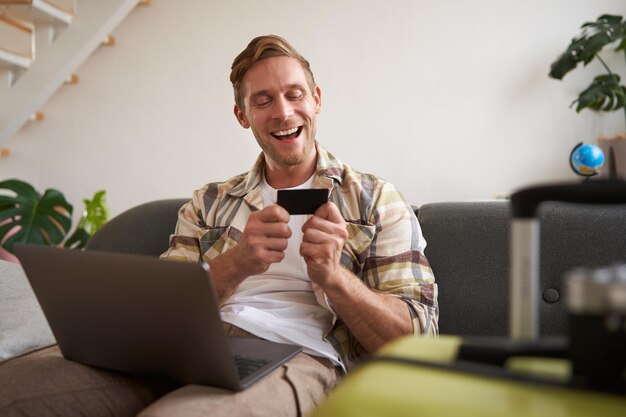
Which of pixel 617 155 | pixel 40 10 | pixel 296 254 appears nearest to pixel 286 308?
pixel 296 254

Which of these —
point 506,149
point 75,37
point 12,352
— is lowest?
point 12,352

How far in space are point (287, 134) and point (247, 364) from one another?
25.8 inches

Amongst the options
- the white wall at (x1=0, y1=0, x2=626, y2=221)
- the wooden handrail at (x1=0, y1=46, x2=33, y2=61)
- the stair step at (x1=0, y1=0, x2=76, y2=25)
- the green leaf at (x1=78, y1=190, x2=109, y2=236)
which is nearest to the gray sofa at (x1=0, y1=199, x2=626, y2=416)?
the white wall at (x1=0, y1=0, x2=626, y2=221)

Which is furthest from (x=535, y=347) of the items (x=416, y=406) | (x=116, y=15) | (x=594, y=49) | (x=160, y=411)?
(x=116, y=15)

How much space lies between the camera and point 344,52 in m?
3.25

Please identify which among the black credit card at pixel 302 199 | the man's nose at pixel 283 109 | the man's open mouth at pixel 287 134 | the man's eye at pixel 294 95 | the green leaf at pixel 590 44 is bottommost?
the black credit card at pixel 302 199

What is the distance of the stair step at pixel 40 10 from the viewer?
2.98m

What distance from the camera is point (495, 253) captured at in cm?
152

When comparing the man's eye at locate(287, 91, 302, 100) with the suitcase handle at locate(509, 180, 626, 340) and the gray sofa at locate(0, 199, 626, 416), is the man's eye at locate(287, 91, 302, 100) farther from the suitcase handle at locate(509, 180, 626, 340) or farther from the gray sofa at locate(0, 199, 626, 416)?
the suitcase handle at locate(509, 180, 626, 340)

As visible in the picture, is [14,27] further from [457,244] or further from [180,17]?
[457,244]

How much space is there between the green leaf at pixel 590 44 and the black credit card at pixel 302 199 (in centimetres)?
191

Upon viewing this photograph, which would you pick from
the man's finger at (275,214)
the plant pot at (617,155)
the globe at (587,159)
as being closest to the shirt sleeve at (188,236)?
the man's finger at (275,214)

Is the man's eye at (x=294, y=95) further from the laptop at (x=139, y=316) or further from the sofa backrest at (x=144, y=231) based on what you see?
the laptop at (x=139, y=316)

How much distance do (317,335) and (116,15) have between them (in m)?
2.43
